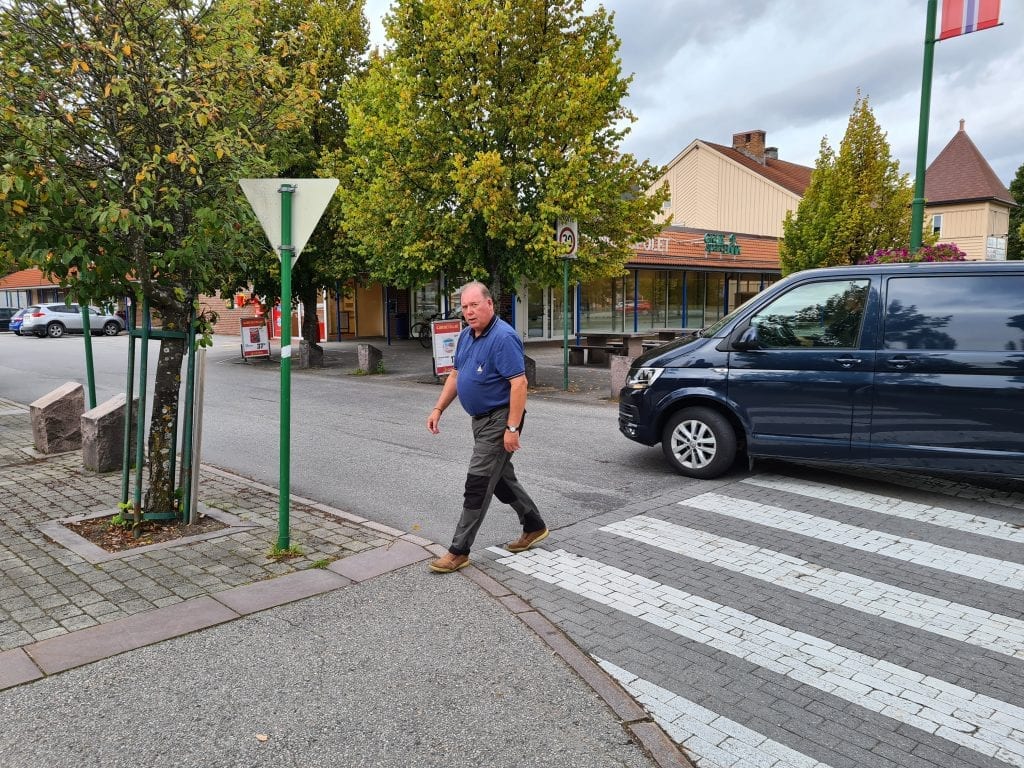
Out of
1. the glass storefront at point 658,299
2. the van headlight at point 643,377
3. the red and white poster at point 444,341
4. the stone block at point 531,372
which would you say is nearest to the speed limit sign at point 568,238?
the stone block at point 531,372

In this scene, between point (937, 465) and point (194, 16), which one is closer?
point (194, 16)

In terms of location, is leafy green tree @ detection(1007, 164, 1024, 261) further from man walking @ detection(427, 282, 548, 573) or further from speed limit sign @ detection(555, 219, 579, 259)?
man walking @ detection(427, 282, 548, 573)

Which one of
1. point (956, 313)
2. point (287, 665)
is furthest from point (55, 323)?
point (956, 313)

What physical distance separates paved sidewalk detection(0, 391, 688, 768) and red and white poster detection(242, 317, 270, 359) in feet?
54.2

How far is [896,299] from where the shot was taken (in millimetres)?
6742

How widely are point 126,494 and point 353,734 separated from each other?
A: 3.47m

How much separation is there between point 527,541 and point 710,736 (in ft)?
7.81

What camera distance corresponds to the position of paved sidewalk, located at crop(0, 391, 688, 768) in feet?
10.2

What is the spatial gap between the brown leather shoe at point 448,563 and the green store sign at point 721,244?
28636mm

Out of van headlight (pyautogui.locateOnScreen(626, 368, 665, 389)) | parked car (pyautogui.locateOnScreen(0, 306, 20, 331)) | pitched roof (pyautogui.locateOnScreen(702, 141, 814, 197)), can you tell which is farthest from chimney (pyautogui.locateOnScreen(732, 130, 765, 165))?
van headlight (pyautogui.locateOnScreen(626, 368, 665, 389))

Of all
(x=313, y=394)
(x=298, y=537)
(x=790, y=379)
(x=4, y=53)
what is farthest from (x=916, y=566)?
(x=313, y=394)

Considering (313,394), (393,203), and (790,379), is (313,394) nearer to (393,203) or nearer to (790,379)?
(393,203)

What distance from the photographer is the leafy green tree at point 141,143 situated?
4.70 m

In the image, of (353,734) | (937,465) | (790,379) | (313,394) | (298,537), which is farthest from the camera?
(313,394)
